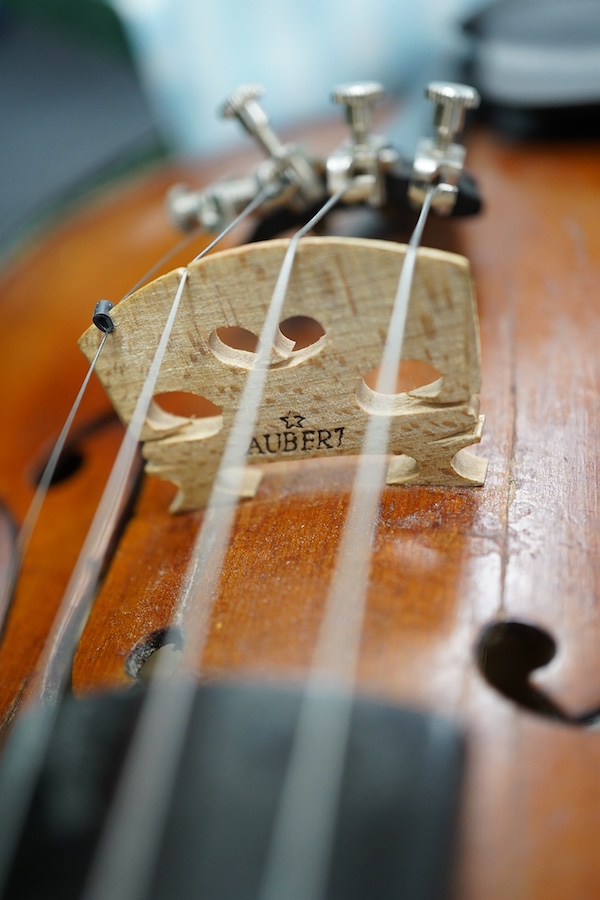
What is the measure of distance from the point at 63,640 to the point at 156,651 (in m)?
0.12

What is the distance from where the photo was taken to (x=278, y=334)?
693mm

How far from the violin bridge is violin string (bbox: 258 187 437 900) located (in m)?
0.02

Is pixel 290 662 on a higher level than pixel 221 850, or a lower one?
higher

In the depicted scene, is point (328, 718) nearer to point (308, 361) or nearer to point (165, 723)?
point (165, 723)

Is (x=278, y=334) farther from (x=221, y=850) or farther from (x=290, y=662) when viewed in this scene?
(x=221, y=850)

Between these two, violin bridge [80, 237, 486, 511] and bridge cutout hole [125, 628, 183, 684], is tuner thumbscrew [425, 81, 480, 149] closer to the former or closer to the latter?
violin bridge [80, 237, 486, 511]

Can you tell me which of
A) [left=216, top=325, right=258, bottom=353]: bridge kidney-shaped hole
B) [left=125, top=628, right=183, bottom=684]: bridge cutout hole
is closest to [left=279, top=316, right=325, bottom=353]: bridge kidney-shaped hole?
[left=216, top=325, right=258, bottom=353]: bridge kidney-shaped hole

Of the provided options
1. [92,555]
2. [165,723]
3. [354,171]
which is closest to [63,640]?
[92,555]

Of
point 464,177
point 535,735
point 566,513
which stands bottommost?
point 535,735

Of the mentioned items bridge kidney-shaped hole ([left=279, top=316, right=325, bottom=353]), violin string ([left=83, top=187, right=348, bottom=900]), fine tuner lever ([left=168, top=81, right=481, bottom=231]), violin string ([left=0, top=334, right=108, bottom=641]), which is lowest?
violin string ([left=83, top=187, right=348, bottom=900])

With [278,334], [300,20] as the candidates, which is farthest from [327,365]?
[300,20]

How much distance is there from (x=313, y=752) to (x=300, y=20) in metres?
2.32

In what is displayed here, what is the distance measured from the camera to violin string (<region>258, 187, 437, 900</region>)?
49cm

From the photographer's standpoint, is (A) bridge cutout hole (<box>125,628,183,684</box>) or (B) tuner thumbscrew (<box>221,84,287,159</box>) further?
(B) tuner thumbscrew (<box>221,84,287,159</box>)
